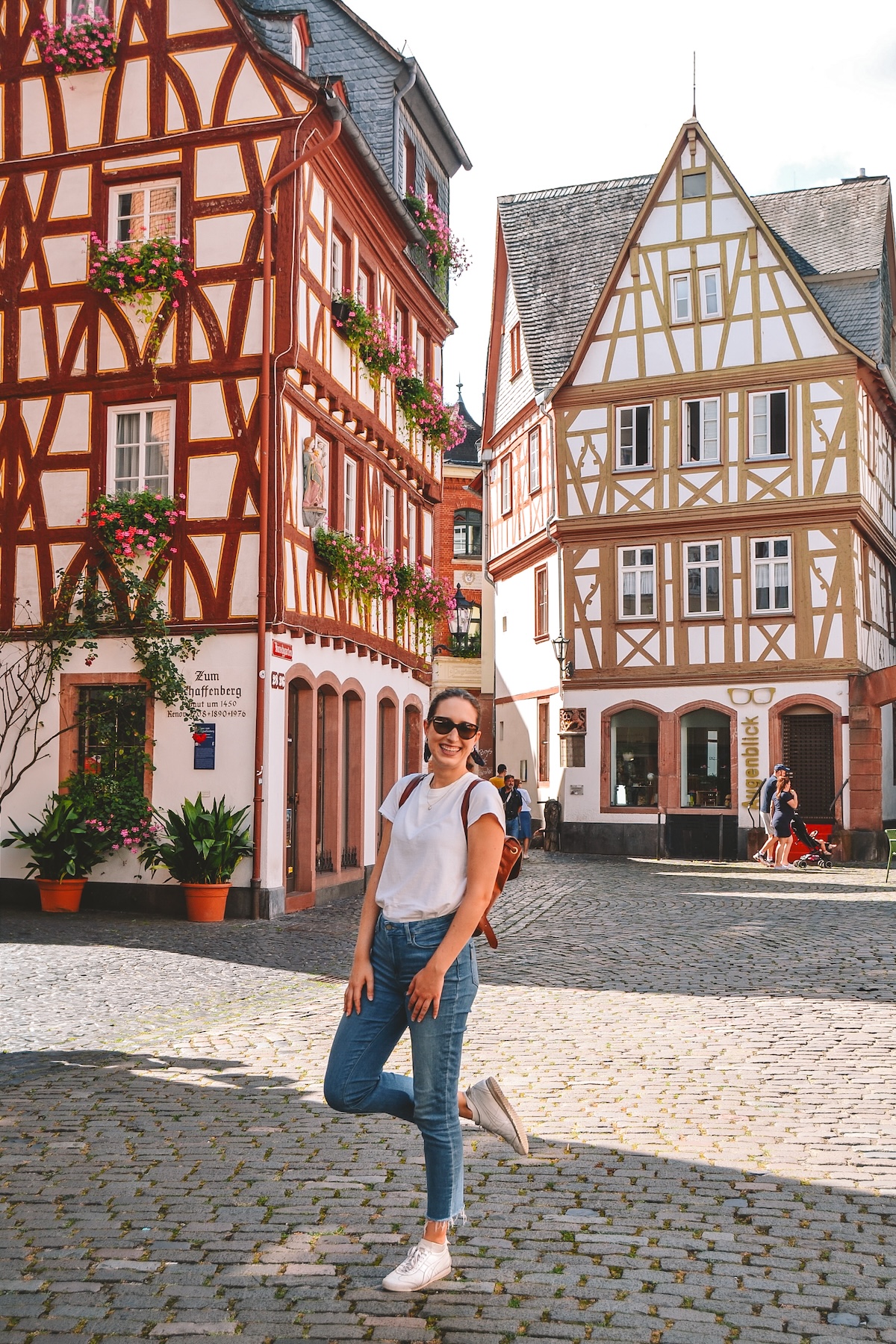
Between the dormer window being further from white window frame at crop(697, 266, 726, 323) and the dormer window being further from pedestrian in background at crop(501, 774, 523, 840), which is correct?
white window frame at crop(697, 266, 726, 323)

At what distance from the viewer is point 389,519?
21.5 m

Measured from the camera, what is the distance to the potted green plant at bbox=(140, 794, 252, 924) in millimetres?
15312

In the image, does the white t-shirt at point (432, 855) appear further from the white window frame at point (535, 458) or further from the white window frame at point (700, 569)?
the white window frame at point (535, 458)

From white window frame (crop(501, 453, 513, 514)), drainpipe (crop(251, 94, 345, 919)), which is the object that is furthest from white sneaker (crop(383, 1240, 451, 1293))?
white window frame (crop(501, 453, 513, 514))

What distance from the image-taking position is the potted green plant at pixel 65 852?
15.9m

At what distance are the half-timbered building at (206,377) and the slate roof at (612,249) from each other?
12935 millimetres

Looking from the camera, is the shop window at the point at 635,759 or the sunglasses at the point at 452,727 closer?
the sunglasses at the point at 452,727

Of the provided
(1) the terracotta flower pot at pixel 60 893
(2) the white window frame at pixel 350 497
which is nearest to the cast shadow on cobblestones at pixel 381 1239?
(1) the terracotta flower pot at pixel 60 893

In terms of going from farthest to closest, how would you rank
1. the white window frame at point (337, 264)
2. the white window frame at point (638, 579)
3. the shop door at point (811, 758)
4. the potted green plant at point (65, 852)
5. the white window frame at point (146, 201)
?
the white window frame at point (638, 579) → the shop door at point (811, 758) → the white window frame at point (337, 264) → the white window frame at point (146, 201) → the potted green plant at point (65, 852)

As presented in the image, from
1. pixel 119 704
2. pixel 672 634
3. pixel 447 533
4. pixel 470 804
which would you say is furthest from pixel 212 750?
pixel 447 533

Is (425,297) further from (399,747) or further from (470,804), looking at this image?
(470,804)

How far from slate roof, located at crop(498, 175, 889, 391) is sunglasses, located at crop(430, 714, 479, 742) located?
83.2 feet

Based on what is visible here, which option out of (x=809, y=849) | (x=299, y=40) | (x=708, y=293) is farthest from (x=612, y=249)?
(x=299, y=40)

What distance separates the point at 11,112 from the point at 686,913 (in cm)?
1293
